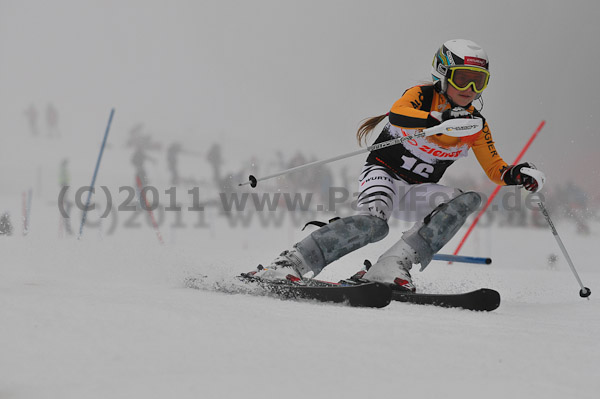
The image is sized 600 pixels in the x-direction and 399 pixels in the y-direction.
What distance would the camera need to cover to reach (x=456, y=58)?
2.67 meters

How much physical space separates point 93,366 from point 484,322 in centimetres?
124

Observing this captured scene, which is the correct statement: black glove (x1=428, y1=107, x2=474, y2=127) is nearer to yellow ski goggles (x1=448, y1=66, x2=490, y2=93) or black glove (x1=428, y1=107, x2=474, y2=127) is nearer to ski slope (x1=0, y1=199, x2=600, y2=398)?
yellow ski goggles (x1=448, y1=66, x2=490, y2=93)

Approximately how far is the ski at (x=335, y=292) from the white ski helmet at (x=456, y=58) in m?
1.25

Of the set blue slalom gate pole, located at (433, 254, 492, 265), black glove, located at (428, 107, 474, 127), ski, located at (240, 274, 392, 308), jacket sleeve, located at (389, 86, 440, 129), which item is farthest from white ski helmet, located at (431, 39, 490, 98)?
ski, located at (240, 274, 392, 308)

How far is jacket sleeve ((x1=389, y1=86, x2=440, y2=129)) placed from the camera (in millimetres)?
2570

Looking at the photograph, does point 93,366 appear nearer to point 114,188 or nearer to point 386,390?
point 386,390

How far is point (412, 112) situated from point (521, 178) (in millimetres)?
641

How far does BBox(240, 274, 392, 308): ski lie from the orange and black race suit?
0.94 m

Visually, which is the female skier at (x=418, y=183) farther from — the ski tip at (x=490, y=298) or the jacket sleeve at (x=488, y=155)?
the ski tip at (x=490, y=298)

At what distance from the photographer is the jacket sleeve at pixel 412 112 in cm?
257

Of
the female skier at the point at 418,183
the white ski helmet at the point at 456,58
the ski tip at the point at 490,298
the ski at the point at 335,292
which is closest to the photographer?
the ski at the point at 335,292

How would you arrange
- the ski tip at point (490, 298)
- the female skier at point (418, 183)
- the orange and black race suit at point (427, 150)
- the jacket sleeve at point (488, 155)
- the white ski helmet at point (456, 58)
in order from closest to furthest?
1. the ski tip at point (490, 298)
2. the female skier at point (418, 183)
3. the white ski helmet at point (456, 58)
4. the orange and black race suit at point (427, 150)
5. the jacket sleeve at point (488, 155)

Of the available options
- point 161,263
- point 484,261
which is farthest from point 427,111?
point 161,263

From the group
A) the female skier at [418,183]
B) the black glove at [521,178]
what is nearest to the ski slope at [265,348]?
the female skier at [418,183]
